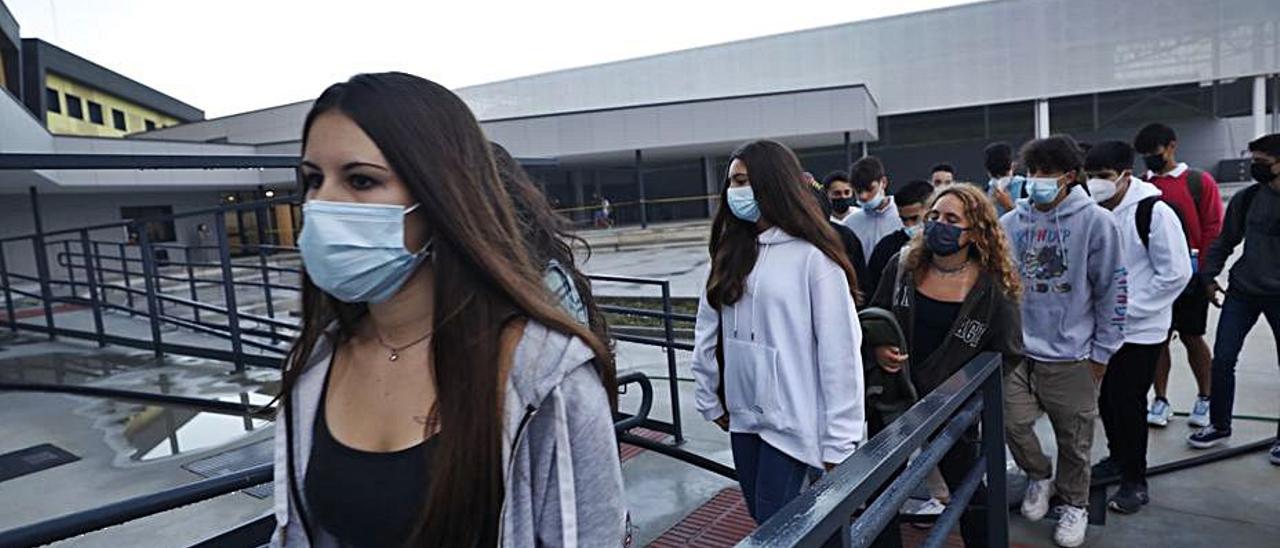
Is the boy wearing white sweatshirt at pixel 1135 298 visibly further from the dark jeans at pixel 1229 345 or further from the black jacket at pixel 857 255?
the black jacket at pixel 857 255

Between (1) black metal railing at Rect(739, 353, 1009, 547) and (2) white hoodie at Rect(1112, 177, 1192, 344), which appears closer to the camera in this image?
(1) black metal railing at Rect(739, 353, 1009, 547)

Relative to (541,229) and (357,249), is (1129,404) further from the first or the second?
(357,249)

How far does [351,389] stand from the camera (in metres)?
1.29

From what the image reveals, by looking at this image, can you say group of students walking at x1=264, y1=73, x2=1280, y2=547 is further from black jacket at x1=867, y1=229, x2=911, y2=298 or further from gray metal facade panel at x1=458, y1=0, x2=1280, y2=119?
gray metal facade panel at x1=458, y1=0, x2=1280, y2=119

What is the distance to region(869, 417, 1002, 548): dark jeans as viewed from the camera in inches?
92.6

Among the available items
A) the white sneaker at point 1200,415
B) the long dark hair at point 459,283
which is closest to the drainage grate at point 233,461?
the long dark hair at point 459,283

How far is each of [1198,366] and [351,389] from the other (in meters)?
5.01

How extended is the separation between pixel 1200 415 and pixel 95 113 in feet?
139

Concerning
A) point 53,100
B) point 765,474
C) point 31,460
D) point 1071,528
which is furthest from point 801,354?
point 53,100

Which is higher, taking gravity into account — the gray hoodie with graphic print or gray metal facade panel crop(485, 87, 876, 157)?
gray metal facade panel crop(485, 87, 876, 157)

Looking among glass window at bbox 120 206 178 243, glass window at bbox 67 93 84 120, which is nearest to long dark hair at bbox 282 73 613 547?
glass window at bbox 120 206 178 243

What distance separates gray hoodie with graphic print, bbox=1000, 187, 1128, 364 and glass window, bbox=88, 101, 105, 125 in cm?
4110

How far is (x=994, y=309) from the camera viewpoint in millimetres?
2867

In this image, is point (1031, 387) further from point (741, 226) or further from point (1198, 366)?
point (1198, 366)
